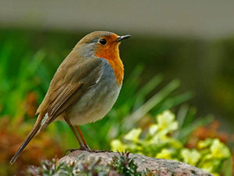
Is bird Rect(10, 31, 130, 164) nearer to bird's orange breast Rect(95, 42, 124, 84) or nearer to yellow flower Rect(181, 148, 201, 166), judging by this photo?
bird's orange breast Rect(95, 42, 124, 84)

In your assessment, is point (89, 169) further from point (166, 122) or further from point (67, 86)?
point (166, 122)

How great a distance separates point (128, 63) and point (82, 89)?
4456mm

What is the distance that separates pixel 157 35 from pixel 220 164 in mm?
4596

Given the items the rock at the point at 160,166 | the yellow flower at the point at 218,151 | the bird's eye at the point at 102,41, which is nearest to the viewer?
the rock at the point at 160,166

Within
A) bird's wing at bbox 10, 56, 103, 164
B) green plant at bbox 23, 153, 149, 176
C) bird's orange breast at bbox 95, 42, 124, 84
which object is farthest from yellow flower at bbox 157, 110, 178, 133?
green plant at bbox 23, 153, 149, 176

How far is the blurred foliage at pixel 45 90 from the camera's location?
5.95 m

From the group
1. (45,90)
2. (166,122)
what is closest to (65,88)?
(166,122)

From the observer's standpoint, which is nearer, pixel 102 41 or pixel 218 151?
pixel 102 41

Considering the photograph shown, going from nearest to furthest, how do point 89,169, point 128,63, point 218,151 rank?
point 89,169 → point 218,151 → point 128,63

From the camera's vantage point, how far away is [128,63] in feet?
30.0

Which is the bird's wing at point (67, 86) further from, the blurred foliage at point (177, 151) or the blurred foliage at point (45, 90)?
the blurred foliage at point (45, 90)

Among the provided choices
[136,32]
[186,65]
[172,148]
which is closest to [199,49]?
[186,65]

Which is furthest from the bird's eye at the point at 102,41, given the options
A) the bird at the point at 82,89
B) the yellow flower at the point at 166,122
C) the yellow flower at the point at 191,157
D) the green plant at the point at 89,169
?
the green plant at the point at 89,169

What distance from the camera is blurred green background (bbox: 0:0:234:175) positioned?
6.18 meters
